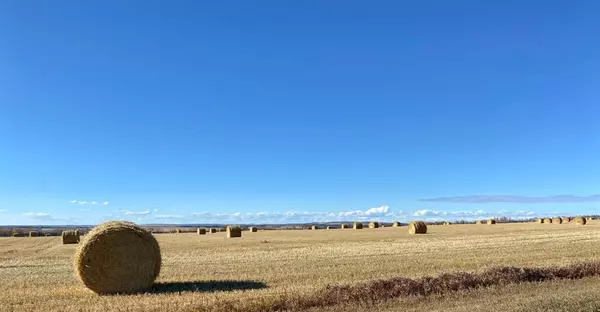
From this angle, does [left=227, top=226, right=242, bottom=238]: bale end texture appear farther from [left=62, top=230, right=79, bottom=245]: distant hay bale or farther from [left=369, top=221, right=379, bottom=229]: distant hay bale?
[left=369, top=221, right=379, bottom=229]: distant hay bale

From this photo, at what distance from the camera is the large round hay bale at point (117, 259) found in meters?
15.7

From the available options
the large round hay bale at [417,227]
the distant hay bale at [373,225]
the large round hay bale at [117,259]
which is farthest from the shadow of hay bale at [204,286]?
the distant hay bale at [373,225]

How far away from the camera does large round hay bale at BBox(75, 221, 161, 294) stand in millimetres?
15702

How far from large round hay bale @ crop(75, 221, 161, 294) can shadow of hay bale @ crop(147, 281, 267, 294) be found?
0.53 meters

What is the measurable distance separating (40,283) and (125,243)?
2831 millimetres

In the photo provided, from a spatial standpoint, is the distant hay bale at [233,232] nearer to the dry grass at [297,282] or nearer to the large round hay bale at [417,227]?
the large round hay bale at [417,227]

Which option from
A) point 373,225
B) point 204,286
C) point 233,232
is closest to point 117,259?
point 204,286

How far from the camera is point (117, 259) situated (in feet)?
53.0

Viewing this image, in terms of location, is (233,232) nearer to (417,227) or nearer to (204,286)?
(417,227)

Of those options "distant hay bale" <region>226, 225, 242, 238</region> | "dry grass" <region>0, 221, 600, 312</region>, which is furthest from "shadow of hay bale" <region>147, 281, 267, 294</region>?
"distant hay bale" <region>226, 225, 242, 238</region>

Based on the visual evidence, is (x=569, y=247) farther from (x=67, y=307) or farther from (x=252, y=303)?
(x=67, y=307)

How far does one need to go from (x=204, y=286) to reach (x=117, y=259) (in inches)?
102

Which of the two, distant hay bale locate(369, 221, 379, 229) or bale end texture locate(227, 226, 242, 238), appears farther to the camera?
distant hay bale locate(369, 221, 379, 229)

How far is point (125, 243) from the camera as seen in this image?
16.6m
